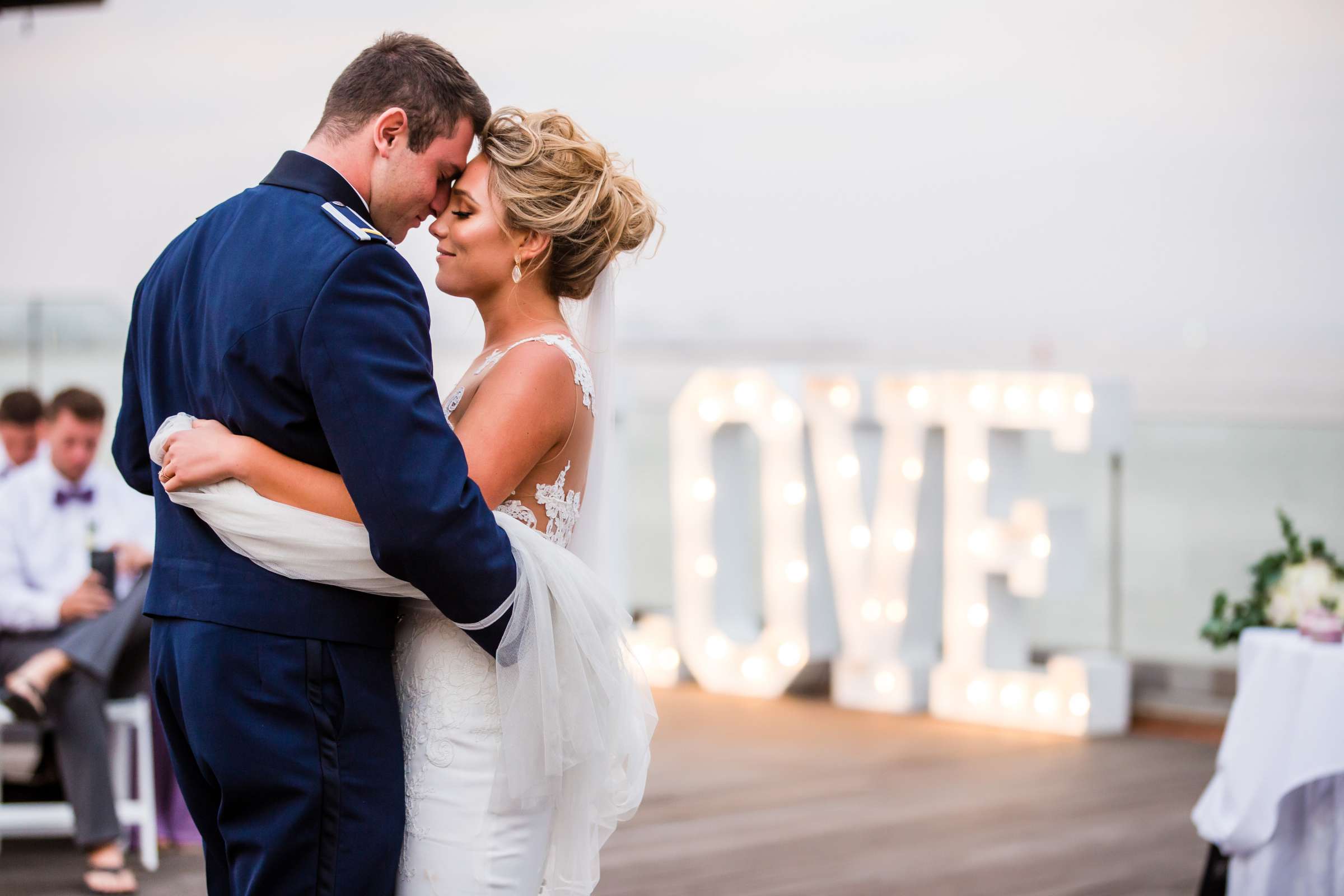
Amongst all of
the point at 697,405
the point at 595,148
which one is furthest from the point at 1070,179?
the point at 595,148

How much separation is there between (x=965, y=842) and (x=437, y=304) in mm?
2384

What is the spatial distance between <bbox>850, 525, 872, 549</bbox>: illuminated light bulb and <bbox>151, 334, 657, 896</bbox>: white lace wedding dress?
14.9 ft

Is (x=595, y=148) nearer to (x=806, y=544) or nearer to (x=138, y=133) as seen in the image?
(x=806, y=544)

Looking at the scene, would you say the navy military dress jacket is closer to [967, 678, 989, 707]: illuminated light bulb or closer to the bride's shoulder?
the bride's shoulder

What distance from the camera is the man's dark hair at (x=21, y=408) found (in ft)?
15.1

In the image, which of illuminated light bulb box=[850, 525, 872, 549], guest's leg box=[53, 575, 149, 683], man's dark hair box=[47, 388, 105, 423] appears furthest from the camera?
illuminated light bulb box=[850, 525, 872, 549]

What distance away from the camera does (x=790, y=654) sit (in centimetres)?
635

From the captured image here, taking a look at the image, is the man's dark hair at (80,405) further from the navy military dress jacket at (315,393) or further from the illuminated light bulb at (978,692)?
the illuminated light bulb at (978,692)

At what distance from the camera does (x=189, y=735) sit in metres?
1.57

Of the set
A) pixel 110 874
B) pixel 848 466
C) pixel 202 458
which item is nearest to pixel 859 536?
pixel 848 466

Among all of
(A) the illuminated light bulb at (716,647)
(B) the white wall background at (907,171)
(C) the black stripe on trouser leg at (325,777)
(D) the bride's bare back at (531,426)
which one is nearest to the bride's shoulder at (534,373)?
(D) the bride's bare back at (531,426)

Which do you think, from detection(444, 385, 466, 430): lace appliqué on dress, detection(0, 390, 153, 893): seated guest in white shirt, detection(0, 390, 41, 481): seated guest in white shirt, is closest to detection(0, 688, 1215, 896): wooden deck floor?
detection(0, 390, 153, 893): seated guest in white shirt

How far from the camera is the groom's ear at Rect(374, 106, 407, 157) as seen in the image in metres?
1.69

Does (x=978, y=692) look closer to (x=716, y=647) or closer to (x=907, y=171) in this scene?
(x=716, y=647)
